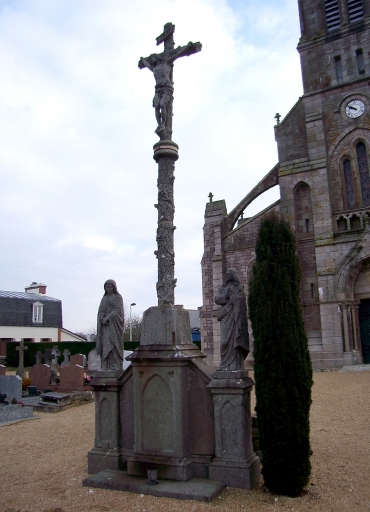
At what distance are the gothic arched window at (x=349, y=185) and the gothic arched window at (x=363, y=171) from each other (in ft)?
1.22

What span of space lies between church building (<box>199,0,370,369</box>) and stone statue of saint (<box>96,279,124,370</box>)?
12565 mm

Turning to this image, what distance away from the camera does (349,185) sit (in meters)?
18.8

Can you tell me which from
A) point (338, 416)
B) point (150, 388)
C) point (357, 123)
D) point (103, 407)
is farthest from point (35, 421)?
point (357, 123)

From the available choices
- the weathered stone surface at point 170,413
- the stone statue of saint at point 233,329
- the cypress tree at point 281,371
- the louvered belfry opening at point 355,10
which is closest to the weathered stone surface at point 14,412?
the weathered stone surface at point 170,413

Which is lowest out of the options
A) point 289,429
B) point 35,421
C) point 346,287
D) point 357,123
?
point 35,421

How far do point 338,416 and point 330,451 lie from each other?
105 inches

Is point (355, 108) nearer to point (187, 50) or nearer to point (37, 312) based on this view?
point (187, 50)

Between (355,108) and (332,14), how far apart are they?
506 centimetres

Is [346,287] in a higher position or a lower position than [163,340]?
higher

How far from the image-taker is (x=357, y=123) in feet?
61.3

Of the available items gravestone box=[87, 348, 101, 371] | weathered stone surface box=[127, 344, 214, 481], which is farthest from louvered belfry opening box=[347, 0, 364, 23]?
weathered stone surface box=[127, 344, 214, 481]

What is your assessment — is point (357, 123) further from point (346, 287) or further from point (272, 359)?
point (272, 359)

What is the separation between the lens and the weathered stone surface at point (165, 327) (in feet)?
18.9

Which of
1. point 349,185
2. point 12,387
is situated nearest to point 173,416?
point 12,387
